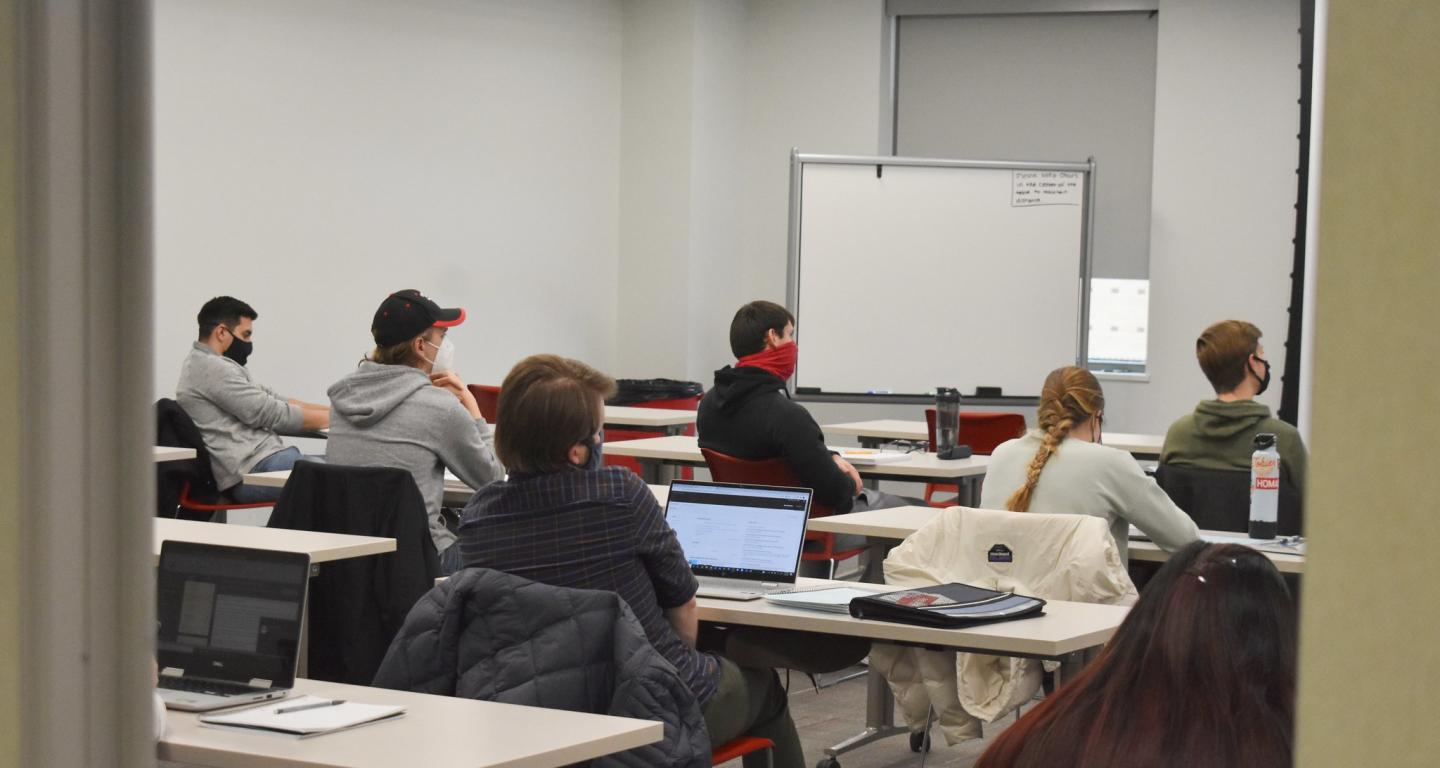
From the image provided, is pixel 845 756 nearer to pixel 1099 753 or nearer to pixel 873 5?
pixel 1099 753

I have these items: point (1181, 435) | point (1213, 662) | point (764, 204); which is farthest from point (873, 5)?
point (1213, 662)

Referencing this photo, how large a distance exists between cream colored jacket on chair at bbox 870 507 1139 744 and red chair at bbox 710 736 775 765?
1.13 ft

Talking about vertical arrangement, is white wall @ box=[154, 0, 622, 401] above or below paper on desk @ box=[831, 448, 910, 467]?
above

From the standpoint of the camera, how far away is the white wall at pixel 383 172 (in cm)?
728

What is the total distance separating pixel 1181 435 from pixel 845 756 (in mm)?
1320

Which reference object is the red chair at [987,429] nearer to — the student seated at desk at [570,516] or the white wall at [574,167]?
the white wall at [574,167]

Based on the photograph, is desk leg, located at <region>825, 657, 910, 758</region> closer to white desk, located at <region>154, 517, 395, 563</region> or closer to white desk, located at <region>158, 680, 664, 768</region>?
white desk, located at <region>154, 517, 395, 563</region>

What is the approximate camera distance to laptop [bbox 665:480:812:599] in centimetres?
349

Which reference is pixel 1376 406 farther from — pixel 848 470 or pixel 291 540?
pixel 848 470

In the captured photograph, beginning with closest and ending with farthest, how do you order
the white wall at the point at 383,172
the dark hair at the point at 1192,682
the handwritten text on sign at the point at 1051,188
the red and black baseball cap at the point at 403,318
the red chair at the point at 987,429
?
1. the dark hair at the point at 1192,682
2. the red and black baseball cap at the point at 403,318
3. the red chair at the point at 987,429
4. the white wall at the point at 383,172
5. the handwritten text on sign at the point at 1051,188

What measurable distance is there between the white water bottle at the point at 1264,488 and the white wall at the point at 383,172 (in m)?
4.45

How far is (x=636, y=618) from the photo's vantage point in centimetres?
268

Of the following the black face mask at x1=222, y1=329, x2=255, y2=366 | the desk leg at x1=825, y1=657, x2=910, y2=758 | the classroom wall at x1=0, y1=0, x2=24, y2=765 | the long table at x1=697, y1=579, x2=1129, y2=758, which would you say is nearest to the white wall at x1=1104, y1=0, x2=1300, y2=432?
the black face mask at x1=222, y1=329, x2=255, y2=366

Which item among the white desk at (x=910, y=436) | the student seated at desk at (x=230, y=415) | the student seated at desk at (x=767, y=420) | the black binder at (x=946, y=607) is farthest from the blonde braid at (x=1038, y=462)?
the student seated at desk at (x=230, y=415)
